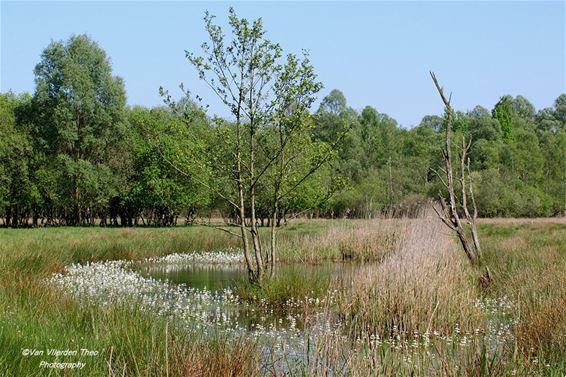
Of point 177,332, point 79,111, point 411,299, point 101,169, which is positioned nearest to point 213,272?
point 411,299

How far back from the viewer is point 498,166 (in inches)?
2795

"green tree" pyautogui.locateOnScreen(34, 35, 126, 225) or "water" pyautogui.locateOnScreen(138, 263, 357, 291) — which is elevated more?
"green tree" pyautogui.locateOnScreen(34, 35, 126, 225)

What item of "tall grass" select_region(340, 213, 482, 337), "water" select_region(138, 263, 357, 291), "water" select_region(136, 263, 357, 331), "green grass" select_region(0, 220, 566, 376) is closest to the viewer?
"green grass" select_region(0, 220, 566, 376)

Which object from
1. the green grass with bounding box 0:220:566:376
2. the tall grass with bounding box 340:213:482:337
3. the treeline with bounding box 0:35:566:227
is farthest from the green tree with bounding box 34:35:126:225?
the tall grass with bounding box 340:213:482:337

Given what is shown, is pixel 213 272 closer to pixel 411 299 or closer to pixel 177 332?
pixel 411 299

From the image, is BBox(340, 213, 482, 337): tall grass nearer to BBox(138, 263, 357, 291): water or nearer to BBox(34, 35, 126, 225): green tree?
BBox(138, 263, 357, 291): water

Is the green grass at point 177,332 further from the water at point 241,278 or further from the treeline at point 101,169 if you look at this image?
the treeline at point 101,169

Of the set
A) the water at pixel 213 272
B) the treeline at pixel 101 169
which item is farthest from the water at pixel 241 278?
the treeline at pixel 101 169

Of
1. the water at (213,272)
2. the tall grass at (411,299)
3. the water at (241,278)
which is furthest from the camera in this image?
the water at (213,272)

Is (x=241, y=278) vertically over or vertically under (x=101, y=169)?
under

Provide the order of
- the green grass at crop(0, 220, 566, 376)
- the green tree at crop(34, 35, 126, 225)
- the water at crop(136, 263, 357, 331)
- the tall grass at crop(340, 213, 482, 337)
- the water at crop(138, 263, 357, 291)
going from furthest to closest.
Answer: the green tree at crop(34, 35, 126, 225) → the water at crop(138, 263, 357, 291) → the water at crop(136, 263, 357, 331) → the tall grass at crop(340, 213, 482, 337) → the green grass at crop(0, 220, 566, 376)

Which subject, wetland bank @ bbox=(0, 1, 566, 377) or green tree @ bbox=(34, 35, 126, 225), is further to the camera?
green tree @ bbox=(34, 35, 126, 225)

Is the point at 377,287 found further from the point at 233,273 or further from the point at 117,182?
the point at 117,182

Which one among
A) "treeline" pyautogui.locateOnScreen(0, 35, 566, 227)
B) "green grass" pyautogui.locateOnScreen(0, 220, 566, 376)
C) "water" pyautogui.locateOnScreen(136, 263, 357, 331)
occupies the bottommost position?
"water" pyautogui.locateOnScreen(136, 263, 357, 331)
